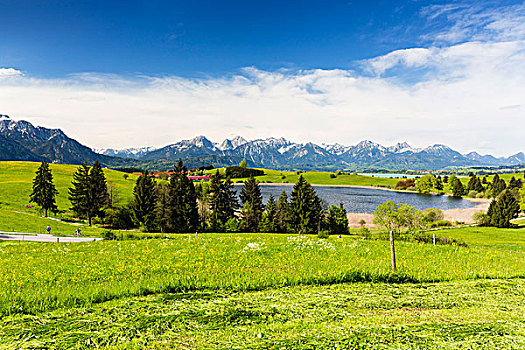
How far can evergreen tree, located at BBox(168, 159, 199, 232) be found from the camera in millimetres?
68250

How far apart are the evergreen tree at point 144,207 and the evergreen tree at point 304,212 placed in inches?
1329

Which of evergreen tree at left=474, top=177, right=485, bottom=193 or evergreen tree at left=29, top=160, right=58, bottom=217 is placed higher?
evergreen tree at left=29, top=160, right=58, bottom=217

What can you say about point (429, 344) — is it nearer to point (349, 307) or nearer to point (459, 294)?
point (349, 307)

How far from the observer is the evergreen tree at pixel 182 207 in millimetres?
68250

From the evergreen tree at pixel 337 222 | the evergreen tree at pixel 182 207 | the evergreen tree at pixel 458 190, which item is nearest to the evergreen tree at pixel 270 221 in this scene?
the evergreen tree at pixel 337 222

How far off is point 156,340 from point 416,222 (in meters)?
69.6

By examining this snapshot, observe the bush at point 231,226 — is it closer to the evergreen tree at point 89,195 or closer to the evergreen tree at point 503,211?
the evergreen tree at point 89,195

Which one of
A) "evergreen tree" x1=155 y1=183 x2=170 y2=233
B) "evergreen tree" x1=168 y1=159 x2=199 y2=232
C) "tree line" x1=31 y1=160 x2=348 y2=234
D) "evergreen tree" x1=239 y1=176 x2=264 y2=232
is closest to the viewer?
"evergreen tree" x1=155 y1=183 x2=170 y2=233

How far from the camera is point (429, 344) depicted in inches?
233

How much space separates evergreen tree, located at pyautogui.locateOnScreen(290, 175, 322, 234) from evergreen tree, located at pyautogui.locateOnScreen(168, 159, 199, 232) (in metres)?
24.3

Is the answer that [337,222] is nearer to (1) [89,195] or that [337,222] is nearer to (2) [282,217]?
(2) [282,217]

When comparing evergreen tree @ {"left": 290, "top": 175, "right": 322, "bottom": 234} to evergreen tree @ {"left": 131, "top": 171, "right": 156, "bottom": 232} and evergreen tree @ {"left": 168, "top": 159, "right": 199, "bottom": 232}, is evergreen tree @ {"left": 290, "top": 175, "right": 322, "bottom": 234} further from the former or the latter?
evergreen tree @ {"left": 131, "top": 171, "right": 156, "bottom": 232}

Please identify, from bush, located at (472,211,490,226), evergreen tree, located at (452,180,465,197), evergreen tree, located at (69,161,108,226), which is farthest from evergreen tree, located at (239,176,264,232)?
evergreen tree, located at (452,180,465,197)

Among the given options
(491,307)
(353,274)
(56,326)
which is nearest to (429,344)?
(491,307)
